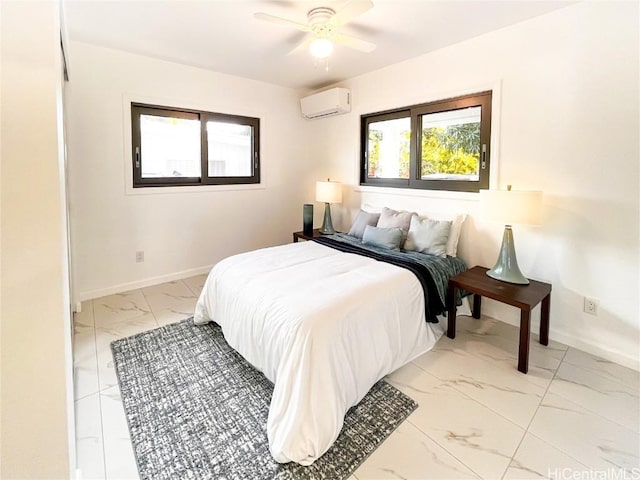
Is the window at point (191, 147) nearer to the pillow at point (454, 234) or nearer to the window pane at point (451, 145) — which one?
the window pane at point (451, 145)

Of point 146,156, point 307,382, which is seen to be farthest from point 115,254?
point 307,382

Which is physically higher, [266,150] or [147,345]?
[266,150]

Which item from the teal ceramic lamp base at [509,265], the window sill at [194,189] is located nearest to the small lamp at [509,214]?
the teal ceramic lamp base at [509,265]

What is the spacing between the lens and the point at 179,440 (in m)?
1.60

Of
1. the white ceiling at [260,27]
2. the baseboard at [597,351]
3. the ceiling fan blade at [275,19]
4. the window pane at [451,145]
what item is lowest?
Answer: the baseboard at [597,351]

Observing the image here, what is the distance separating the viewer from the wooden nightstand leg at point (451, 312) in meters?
2.57

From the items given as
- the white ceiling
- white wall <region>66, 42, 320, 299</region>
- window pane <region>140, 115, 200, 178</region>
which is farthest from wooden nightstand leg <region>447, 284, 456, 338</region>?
window pane <region>140, 115, 200, 178</region>

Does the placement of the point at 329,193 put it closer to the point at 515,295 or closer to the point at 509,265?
the point at 509,265

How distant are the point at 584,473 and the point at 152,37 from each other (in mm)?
4179

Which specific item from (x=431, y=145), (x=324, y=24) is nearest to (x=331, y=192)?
(x=431, y=145)

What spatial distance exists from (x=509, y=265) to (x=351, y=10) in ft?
7.03

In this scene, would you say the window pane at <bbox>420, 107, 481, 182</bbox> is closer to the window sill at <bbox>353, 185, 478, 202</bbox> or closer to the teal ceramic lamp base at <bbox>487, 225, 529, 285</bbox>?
the window sill at <bbox>353, 185, 478, 202</bbox>

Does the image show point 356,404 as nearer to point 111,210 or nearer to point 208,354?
point 208,354

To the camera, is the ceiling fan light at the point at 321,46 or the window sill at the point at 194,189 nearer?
the ceiling fan light at the point at 321,46
